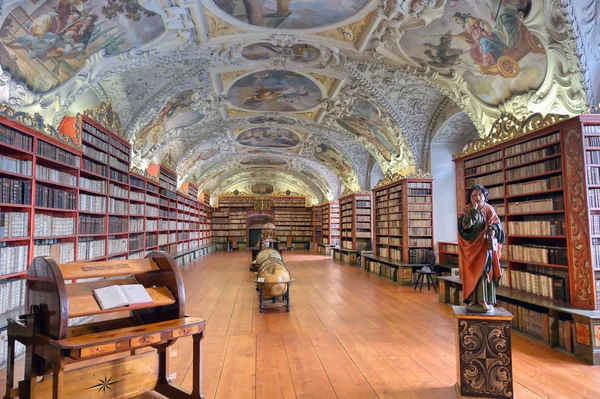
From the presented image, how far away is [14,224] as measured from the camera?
4.98 m

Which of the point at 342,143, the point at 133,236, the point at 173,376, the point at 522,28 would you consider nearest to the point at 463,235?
the point at 173,376

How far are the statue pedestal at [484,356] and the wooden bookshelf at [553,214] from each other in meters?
1.82

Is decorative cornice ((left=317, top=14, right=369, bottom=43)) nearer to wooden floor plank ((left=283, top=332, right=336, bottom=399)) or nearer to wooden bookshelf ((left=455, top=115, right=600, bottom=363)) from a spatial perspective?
wooden bookshelf ((left=455, top=115, right=600, bottom=363))

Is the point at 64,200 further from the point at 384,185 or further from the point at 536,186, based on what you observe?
the point at 384,185

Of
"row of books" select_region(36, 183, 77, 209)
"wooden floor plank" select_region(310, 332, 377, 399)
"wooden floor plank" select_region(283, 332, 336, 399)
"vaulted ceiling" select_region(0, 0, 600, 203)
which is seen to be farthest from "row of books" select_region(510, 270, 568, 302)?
"row of books" select_region(36, 183, 77, 209)

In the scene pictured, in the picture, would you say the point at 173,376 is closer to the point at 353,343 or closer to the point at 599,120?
the point at 353,343

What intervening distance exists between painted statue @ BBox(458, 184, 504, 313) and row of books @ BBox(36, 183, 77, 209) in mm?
5994

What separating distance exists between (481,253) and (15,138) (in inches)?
240

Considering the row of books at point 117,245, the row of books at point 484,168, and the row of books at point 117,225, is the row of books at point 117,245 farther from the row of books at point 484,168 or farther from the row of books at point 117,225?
the row of books at point 484,168

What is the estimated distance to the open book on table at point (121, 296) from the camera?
3.01 metres

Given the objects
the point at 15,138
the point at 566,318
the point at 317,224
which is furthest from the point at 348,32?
the point at 317,224

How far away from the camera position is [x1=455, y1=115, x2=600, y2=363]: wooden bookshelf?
4949 mm

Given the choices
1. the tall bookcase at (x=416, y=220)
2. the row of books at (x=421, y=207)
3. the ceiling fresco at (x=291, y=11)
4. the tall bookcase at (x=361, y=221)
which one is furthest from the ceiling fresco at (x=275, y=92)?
the tall bookcase at (x=361, y=221)

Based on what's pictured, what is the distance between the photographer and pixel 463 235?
3.88 metres
